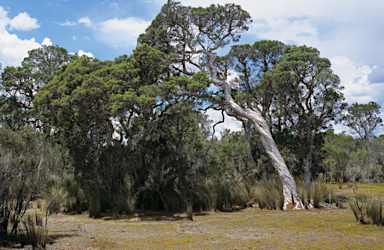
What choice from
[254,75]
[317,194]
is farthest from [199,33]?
[317,194]

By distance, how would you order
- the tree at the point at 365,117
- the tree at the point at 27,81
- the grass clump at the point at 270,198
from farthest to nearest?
the tree at the point at 365,117
the tree at the point at 27,81
the grass clump at the point at 270,198

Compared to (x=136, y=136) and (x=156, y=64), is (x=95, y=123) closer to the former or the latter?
(x=136, y=136)

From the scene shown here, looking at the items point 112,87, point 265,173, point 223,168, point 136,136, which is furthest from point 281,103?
point 112,87

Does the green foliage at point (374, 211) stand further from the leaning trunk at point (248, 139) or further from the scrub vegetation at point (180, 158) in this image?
the leaning trunk at point (248, 139)

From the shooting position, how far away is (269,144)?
12.5 m

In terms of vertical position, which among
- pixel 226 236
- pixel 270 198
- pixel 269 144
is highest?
pixel 269 144

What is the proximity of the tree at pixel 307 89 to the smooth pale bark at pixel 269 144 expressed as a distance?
6.97 feet

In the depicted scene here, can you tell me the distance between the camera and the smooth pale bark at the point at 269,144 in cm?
1129

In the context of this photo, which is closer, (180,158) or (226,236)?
(226,236)

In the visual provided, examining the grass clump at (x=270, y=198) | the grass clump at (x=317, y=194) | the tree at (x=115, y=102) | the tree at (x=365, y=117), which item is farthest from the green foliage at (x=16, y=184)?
the tree at (x=365, y=117)

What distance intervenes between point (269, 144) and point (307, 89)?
462cm

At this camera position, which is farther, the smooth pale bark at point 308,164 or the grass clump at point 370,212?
the smooth pale bark at point 308,164

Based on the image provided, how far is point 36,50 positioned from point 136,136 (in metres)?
14.6

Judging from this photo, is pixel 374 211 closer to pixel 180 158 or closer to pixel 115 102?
pixel 180 158
